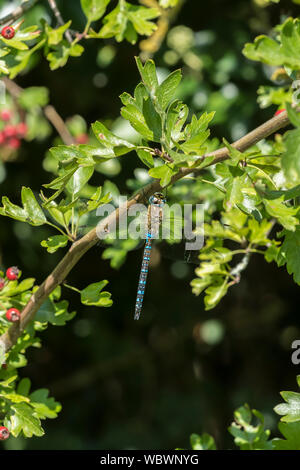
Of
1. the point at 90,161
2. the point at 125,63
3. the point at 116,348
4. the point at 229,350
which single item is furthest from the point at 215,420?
the point at 90,161

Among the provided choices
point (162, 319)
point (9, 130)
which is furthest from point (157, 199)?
point (162, 319)

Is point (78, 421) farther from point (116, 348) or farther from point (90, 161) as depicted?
point (90, 161)

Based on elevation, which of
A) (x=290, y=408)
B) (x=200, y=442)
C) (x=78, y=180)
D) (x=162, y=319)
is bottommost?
(x=162, y=319)

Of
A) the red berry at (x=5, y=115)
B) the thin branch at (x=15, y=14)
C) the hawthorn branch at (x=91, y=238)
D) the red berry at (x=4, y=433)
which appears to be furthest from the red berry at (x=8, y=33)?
the red berry at (x=5, y=115)

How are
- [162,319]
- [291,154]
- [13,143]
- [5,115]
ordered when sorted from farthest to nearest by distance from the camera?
1. [162,319]
2. [13,143]
3. [5,115]
4. [291,154]

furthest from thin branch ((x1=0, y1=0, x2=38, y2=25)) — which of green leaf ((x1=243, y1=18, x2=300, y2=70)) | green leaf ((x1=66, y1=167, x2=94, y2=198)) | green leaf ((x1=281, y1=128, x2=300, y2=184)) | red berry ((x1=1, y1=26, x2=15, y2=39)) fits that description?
green leaf ((x1=281, y1=128, x2=300, y2=184))

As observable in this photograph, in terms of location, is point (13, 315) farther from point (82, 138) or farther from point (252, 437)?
point (82, 138)
